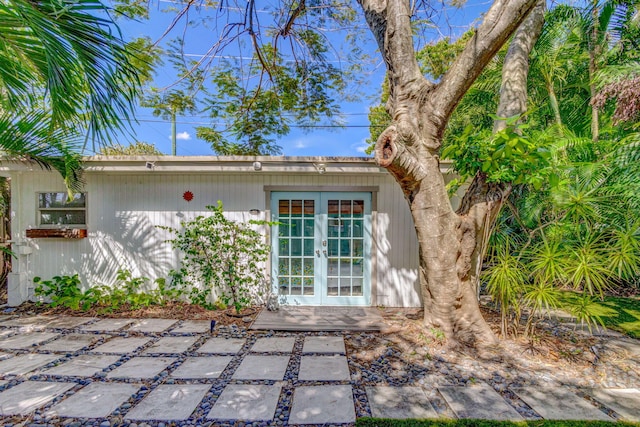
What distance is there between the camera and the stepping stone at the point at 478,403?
2.18 meters

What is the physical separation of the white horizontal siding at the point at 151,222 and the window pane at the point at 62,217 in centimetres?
16

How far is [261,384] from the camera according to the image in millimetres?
2588

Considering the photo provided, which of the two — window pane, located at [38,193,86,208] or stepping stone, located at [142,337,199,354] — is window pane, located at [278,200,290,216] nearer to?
stepping stone, located at [142,337,199,354]

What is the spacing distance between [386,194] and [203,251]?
321cm

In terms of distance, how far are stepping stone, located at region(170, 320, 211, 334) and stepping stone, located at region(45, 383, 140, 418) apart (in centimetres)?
125

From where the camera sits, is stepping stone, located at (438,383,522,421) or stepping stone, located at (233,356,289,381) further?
stepping stone, located at (233,356,289,381)

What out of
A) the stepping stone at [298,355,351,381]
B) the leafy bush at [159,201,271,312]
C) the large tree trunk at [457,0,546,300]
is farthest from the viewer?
the leafy bush at [159,201,271,312]

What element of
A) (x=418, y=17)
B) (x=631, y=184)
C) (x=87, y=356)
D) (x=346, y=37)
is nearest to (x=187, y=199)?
(x=87, y=356)

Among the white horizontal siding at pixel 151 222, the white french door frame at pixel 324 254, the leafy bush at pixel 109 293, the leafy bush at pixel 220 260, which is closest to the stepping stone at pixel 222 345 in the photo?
the leafy bush at pixel 220 260

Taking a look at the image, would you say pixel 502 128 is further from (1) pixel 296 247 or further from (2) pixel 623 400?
(1) pixel 296 247

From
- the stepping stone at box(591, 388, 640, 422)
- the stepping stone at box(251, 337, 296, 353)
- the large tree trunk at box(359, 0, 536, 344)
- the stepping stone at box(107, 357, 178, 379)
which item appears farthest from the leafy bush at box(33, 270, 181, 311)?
the stepping stone at box(591, 388, 640, 422)

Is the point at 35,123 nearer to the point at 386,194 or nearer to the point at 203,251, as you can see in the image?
the point at 203,251

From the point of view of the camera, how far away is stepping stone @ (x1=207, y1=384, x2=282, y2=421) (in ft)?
7.08

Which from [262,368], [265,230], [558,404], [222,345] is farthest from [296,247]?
[558,404]
